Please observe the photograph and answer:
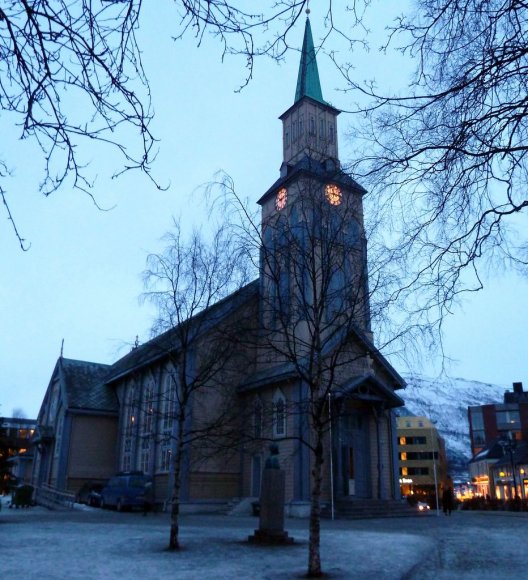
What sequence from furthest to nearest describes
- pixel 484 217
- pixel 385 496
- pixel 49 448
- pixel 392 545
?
1. pixel 49 448
2. pixel 385 496
3. pixel 392 545
4. pixel 484 217

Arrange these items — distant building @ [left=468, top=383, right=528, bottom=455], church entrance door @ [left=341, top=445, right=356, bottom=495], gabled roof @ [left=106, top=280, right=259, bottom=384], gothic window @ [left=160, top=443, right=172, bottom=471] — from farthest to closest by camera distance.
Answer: distant building @ [left=468, top=383, right=528, bottom=455] → gothic window @ [left=160, top=443, right=172, bottom=471] → church entrance door @ [left=341, top=445, right=356, bottom=495] → gabled roof @ [left=106, top=280, right=259, bottom=384]

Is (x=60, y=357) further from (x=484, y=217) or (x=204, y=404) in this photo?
(x=484, y=217)

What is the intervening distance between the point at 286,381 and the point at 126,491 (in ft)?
33.2

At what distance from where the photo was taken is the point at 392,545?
43.8 ft

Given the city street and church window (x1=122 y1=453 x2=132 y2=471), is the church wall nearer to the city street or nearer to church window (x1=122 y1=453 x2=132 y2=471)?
church window (x1=122 y1=453 x2=132 y2=471)

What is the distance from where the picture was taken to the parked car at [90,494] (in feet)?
106

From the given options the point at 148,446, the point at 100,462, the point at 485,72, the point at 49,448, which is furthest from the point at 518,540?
the point at 49,448

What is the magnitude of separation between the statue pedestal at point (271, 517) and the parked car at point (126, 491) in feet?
54.9

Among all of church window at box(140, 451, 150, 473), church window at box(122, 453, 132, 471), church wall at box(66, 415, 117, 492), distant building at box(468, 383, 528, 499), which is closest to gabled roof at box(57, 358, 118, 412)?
church wall at box(66, 415, 117, 492)

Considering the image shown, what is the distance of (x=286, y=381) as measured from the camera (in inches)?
1093

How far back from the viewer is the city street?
9680 mm

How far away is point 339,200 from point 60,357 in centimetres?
3800

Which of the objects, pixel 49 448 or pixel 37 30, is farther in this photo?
pixel 49 448

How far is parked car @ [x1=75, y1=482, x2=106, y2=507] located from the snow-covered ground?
16.5 m
